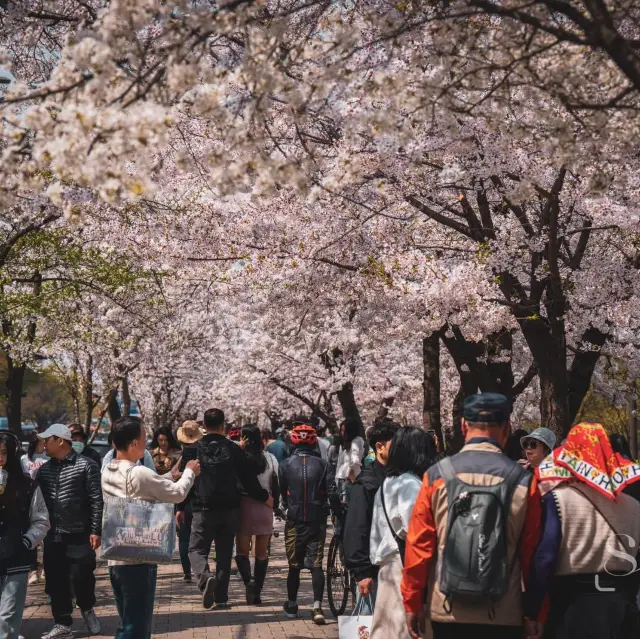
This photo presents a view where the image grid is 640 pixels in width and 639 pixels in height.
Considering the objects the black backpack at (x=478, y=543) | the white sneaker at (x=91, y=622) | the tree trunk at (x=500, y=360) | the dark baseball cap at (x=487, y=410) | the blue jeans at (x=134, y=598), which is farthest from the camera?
the tree trunk at (x=500, y=360)

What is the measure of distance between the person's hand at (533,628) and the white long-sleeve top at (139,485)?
9.13ft

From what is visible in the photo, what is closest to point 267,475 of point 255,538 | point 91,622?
point 255,538

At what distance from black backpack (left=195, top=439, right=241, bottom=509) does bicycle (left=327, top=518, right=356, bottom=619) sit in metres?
1.15

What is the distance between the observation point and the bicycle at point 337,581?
10.0 meters

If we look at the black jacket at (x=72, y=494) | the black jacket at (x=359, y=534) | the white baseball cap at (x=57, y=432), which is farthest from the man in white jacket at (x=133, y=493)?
the white baseball cap at (x=57, y=432)

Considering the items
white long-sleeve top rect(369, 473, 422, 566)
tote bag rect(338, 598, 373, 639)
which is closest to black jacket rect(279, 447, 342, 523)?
tote bag rect(338, 598, 373, 639)

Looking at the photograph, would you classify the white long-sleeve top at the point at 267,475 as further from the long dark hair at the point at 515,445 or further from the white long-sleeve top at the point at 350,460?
the long dark hair at the point at 515,445

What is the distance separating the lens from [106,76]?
179 inches

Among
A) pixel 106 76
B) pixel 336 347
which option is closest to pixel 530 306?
pixel 106 76

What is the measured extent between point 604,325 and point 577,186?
118 inches

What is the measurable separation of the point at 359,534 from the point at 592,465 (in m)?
1.96

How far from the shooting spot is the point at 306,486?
10.2 meters

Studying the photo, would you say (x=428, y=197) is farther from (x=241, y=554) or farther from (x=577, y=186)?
(x=241, y=554)

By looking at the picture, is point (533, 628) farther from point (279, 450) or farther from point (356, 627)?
point (279, 450)
